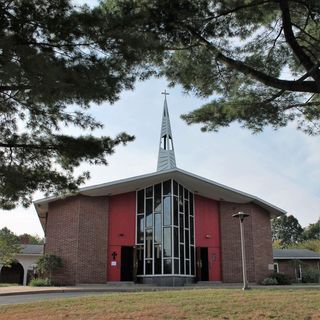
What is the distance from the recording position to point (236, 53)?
31.2ft

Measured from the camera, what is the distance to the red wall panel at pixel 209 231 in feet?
87.3

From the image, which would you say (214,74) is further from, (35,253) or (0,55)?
(35,253)

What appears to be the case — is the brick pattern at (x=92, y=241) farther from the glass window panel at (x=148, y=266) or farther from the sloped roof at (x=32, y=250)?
the sloped roof at (x=32, y=250)

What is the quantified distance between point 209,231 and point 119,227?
17.1 ft

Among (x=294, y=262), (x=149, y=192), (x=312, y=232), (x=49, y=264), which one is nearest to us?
(x=49, y=264)

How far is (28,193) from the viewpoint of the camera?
10.4 metres

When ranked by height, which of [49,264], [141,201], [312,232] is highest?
[312,232]

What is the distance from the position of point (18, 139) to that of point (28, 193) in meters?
1.28

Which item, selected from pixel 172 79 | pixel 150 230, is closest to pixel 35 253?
pixel 150 230

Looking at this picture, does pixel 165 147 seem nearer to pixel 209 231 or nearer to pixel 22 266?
pixel 209 231

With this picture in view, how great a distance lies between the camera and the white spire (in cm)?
3028

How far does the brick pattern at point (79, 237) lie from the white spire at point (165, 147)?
6.27 m

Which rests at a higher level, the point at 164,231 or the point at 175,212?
the point at 175,212

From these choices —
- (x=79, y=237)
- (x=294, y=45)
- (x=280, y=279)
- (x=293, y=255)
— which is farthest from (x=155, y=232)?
(x=294, y=45)
